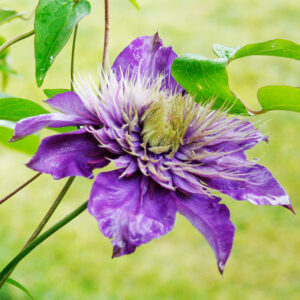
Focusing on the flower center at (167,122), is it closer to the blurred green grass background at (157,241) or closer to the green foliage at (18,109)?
the green foliage at (18,109)

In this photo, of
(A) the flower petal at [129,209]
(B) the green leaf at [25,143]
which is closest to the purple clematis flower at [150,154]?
(A) the flower petal at [129,209]

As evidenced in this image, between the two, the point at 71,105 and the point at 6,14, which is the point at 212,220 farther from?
the point at 6,14

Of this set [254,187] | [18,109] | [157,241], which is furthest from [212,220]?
[157,241]

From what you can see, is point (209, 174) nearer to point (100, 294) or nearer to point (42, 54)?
point (42, 54)

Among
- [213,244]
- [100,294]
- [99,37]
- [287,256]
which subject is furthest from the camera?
[99,37]

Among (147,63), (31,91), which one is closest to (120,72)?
(147,63)

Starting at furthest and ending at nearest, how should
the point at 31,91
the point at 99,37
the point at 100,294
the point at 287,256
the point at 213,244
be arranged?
the point at 99,37 < the point at 31,91 < the point at 287,256 < the point at 100,294 < the point at 213,244

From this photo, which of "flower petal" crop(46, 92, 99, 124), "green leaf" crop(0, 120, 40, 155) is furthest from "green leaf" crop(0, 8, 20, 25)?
"flower petal" crop(46, 92, 99, 124)

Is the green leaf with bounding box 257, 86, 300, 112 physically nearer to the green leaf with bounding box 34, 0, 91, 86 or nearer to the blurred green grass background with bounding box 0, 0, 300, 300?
the green leaf with bounding box 34, 0, 91, 86
